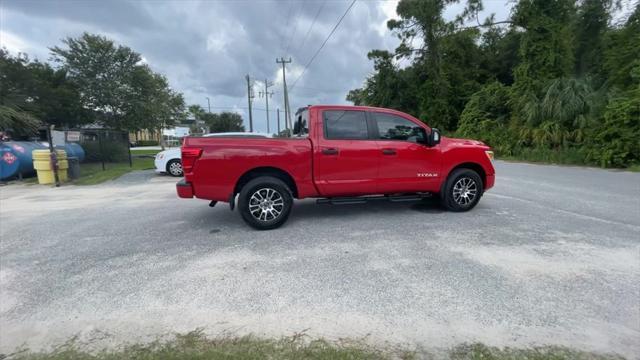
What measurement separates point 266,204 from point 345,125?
179cm

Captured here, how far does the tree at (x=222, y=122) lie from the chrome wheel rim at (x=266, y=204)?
78379 mm

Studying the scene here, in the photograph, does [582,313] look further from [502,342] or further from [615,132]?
[615,132]

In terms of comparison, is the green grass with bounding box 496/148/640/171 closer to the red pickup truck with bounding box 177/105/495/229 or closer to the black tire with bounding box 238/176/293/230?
the red pickup truck with bounding box 177/105/495/229

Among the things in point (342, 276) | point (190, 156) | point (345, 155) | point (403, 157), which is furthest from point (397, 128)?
point (190, 156)

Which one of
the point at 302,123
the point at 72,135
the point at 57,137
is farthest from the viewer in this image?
Answer: the point at 72,135

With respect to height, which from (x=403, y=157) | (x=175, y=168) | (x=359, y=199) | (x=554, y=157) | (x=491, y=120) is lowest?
(x=359, y=199)

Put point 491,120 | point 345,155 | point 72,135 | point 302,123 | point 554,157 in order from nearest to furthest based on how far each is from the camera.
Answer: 1. point 345,155
2. point 302,123
3. point 72,135
4. point 554,157
5. point 491,120

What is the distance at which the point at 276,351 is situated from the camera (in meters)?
2.29

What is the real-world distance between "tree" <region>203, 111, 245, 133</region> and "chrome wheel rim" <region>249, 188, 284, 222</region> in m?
78.4

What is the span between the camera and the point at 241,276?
3.45 meters

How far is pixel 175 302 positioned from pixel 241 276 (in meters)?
0.69

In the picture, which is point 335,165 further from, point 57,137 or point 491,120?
point 491,120

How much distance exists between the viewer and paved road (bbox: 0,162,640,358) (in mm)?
2576

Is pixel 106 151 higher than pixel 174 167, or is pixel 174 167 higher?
pixel 106 151
